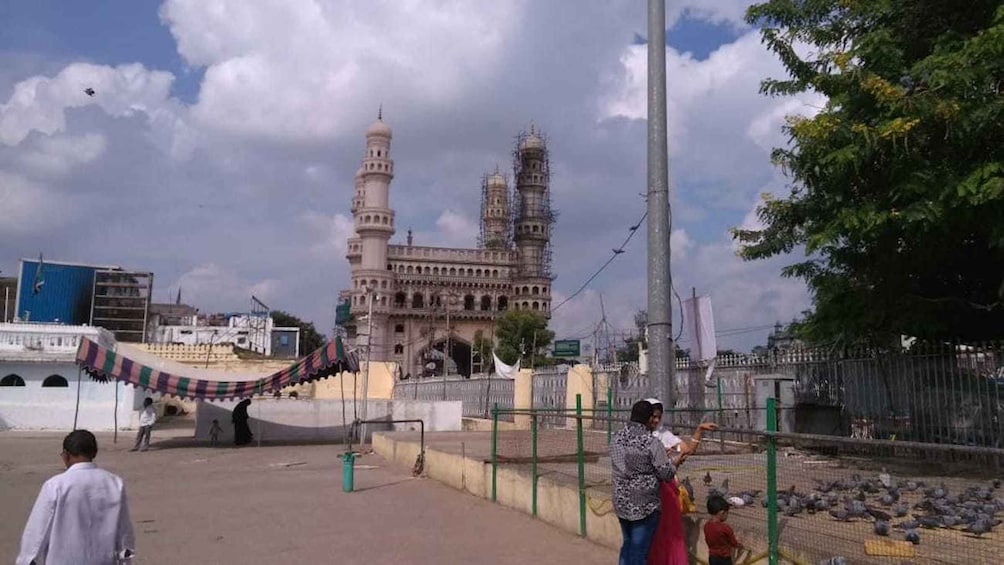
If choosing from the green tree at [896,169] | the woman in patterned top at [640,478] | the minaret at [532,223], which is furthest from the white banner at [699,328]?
the minaret at [532,223]

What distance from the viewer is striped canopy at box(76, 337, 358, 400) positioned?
20766mm

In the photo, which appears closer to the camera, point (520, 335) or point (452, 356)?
point (520, 335)

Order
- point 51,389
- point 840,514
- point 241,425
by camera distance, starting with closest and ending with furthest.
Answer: point 840,514, point 241,425, point 51,389

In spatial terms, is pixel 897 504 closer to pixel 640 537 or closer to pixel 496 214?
pixel 640 537

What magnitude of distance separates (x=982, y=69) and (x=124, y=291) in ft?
169

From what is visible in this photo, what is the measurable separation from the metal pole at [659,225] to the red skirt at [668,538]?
2.12m

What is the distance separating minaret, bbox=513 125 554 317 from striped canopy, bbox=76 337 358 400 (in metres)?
61.4

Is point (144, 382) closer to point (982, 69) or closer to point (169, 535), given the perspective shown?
point (169, 535)

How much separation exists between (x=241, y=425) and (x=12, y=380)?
42.8 feet

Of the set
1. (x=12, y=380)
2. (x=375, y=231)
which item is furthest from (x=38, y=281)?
(x=375, y=231)

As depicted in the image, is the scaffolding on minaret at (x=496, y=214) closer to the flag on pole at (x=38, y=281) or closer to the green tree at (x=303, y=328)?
the green tree at (x=303, y=328)

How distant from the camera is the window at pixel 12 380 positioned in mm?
29891

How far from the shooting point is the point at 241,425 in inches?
893

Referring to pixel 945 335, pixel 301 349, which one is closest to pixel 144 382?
pixel 945 335
